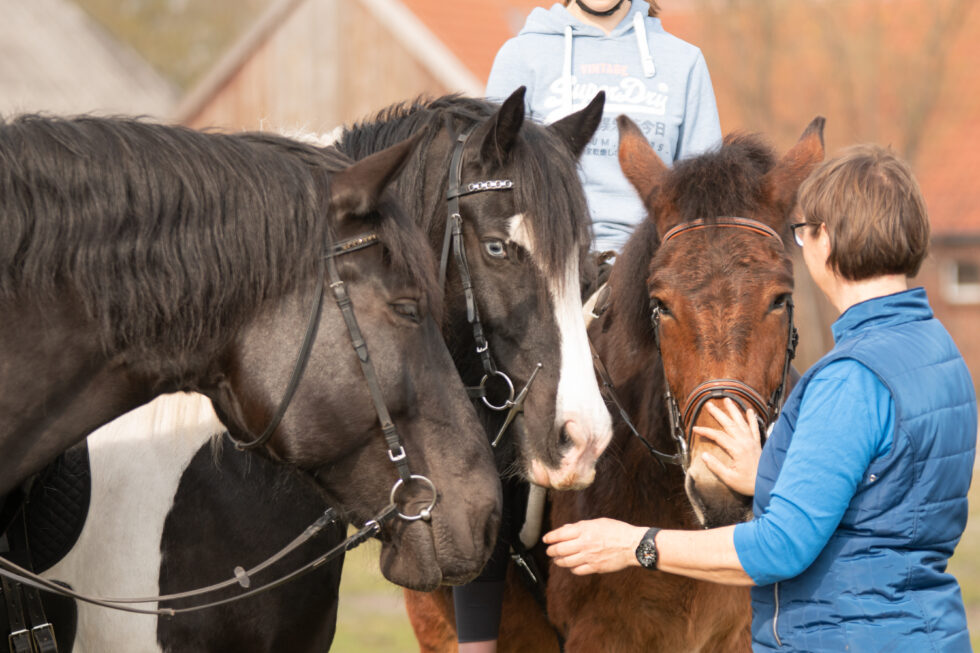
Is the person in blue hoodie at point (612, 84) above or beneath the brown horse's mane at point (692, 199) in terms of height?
above

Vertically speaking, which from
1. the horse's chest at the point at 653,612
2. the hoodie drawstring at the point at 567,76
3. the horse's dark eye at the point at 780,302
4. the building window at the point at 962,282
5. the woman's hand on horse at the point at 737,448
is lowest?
the building window at the point at 962,282

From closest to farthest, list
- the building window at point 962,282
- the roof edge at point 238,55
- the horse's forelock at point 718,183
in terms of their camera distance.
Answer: the horse's forelock at point 718,183, the roof edge at point 238,55, the building window at point 962,282

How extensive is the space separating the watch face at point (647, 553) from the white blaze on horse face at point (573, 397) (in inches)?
21.2

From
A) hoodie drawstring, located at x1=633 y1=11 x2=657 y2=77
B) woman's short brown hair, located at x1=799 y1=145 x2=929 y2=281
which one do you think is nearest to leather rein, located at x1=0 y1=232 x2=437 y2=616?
woman's short brown hair, located at x1=799 y1=145 x2=929 y2=281

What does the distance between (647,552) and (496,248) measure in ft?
3.69

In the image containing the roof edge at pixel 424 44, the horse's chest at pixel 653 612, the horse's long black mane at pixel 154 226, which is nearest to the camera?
the horse's long black mane at pixel 154 226

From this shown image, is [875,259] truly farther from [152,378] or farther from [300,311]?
[152,378]

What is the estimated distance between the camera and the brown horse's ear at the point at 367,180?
2.64 m

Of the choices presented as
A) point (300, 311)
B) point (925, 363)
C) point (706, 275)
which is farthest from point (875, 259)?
point (300, 311)

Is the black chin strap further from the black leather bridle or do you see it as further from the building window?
the building window

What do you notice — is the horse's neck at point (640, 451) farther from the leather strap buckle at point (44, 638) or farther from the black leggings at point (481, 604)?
the leather strap buckle at point (44, 638)

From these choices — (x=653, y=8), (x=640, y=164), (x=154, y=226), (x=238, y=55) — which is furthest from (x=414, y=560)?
(x=238, y=55)

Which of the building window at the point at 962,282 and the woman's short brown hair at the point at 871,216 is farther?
the building window at the point at 962,282

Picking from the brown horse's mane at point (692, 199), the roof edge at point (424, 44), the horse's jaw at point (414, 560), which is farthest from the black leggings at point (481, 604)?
the roof edge at point (424, 44)
